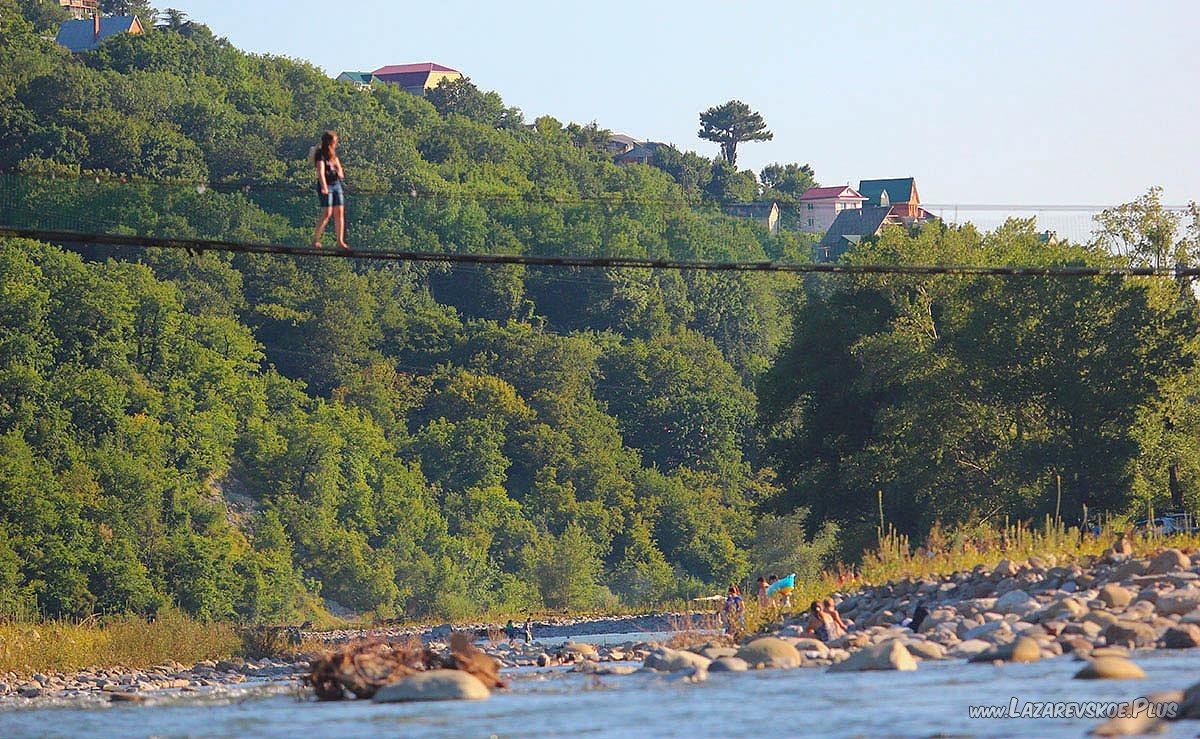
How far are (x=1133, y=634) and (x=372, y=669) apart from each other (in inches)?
392

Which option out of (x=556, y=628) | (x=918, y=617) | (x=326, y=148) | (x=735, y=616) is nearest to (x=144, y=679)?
(x=735, y=616)

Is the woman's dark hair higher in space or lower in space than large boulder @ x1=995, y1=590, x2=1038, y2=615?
higher

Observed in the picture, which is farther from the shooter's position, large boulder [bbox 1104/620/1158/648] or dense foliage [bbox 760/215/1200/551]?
dense foliage [bbox 760/215/1200/551]

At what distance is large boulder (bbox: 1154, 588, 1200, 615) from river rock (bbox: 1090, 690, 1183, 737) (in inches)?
308

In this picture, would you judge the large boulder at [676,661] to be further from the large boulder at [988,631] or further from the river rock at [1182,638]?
the river rock at [1182,638]

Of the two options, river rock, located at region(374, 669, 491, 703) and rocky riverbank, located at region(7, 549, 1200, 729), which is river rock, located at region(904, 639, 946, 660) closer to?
rocky riverbank, located at region(7, 549, 1200, 729)

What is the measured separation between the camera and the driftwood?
2478cm

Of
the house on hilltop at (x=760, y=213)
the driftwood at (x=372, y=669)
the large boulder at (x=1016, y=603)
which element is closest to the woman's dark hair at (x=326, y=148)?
the driftwood at (x=372, y=669)

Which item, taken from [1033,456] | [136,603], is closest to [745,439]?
[136,603]

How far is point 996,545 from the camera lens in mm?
37656

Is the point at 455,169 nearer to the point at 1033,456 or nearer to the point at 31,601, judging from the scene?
the point at 31,601

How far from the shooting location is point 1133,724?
17.6 m

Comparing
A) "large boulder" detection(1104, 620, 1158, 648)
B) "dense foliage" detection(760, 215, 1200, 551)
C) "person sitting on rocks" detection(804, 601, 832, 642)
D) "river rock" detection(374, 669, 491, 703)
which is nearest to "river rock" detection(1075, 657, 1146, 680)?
"large boulder" detection(1104, 620, 1158, 648)

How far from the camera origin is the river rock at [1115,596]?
1080 inches
